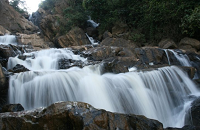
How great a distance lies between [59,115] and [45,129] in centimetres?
37

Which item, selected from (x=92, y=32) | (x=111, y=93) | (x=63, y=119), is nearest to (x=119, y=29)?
(x=92, y=32)

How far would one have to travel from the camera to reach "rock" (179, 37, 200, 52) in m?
12.3

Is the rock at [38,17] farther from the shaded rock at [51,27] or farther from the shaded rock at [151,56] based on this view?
the shaded rock at [151,56]

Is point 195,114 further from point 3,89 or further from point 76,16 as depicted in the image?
point 76,16

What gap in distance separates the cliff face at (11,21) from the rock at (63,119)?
70.0 ft

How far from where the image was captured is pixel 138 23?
1705 cm

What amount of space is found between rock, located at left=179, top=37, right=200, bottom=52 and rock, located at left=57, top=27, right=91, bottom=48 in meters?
10.1

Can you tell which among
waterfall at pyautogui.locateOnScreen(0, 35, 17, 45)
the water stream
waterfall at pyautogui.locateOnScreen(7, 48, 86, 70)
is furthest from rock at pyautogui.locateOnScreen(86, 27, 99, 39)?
the water stream

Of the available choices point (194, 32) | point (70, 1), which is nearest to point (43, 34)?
point (70, 1)

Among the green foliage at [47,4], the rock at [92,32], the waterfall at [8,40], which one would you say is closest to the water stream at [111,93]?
the waterfall at [8,40]

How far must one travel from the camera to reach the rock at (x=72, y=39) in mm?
17594

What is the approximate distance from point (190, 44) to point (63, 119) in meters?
12.7

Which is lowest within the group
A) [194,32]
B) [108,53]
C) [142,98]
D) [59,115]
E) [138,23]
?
[142,98]

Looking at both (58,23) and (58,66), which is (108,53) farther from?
(58,23)
